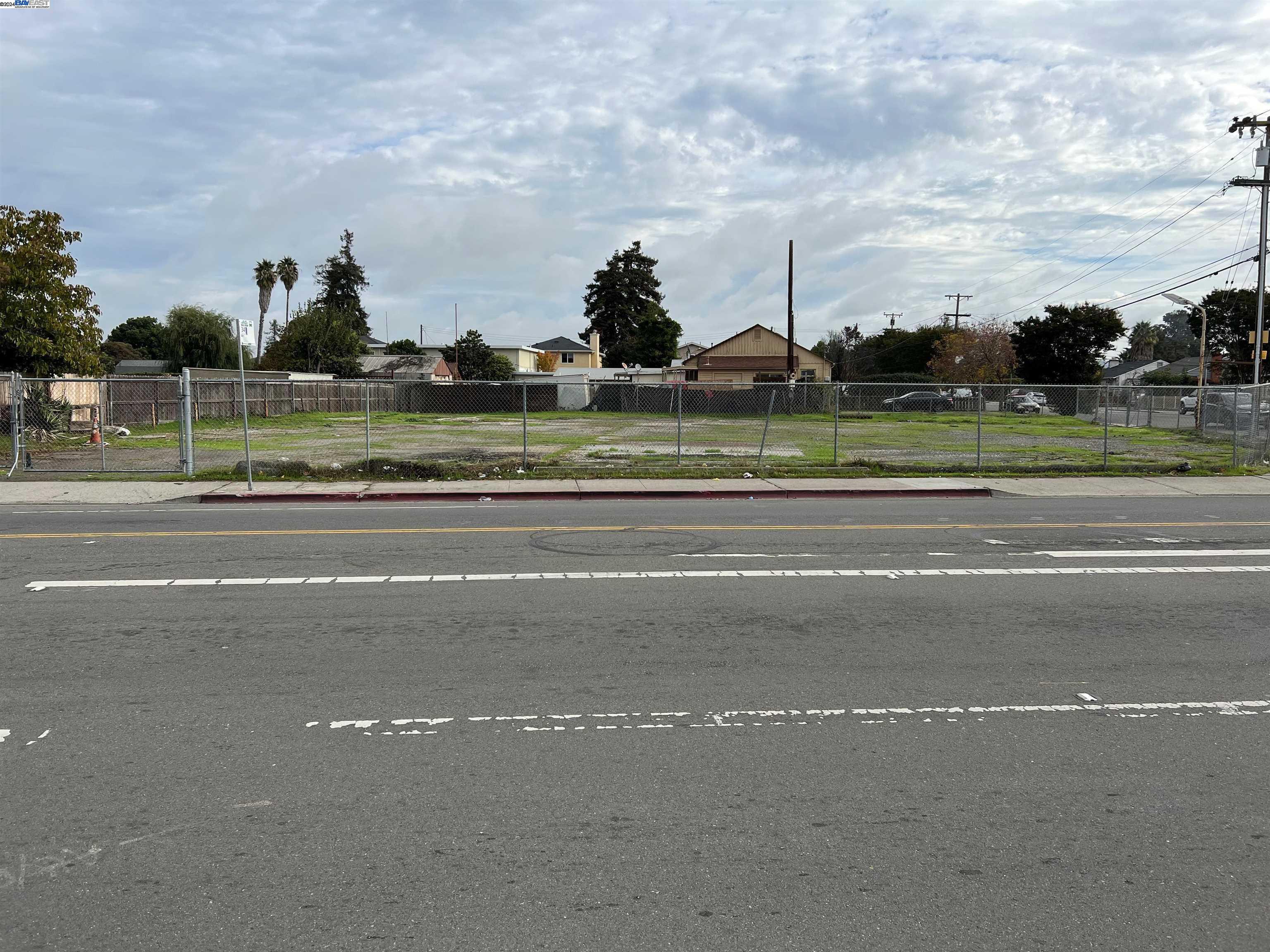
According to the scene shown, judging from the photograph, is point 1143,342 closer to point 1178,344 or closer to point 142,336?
point 1178,344

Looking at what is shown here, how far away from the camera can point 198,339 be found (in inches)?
3071

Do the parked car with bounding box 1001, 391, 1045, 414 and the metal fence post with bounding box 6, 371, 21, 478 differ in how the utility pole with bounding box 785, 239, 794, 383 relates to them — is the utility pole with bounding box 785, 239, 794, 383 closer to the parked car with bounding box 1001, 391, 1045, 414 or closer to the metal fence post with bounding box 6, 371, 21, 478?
the parked car with bounding box 1001, 391, 1045, 414

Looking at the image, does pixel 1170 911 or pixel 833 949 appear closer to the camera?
pixel 833 949

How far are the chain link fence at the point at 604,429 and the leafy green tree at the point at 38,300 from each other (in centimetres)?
93

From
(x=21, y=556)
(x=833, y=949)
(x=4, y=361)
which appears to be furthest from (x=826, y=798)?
(x=4, y=361)

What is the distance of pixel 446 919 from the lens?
3355mm

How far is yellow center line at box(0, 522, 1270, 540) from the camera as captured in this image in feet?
38.2

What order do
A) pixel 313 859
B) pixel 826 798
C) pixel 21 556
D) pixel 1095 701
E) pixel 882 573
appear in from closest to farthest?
pixel 313 859, pixel 826 798, pixel 1095 701, pixel 882 573, pixel 21 556

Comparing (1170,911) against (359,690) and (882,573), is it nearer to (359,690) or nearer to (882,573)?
(359,690)

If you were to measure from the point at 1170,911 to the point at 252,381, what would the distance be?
27076mm

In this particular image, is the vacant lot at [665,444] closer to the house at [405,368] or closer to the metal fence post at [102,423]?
the metal fence post at [102,423]

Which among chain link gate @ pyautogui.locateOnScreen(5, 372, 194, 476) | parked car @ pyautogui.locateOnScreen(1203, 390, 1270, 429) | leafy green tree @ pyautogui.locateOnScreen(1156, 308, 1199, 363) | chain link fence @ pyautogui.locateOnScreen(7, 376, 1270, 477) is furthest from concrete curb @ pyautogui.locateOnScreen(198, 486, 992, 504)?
leafy green tree @ pyautogui.locateOnScreen(1156, 308, 1199, 363)

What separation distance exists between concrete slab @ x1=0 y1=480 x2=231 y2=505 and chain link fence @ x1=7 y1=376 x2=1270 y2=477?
3.68 feet

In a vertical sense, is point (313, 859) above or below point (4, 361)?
below
